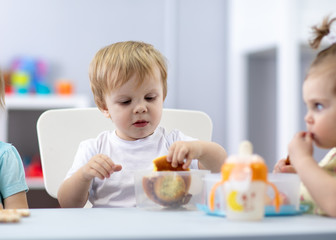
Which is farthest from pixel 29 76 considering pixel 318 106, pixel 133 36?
pixel 318 106

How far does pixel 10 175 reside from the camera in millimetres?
1224

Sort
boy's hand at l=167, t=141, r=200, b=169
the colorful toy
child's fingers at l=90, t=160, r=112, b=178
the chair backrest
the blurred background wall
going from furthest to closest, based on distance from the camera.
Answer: the blurred background wall < the colorful toy < the chair backrest < child's fingers at l=90, t=160, r=112, b=178 < boy's hand at l=167, t=141, r=200, b=169

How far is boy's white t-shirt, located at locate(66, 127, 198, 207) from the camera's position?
123 cm

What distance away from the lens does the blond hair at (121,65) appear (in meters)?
1.25

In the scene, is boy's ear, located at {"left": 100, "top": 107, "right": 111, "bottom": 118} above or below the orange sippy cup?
above

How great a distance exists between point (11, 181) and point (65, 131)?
0.75 ft

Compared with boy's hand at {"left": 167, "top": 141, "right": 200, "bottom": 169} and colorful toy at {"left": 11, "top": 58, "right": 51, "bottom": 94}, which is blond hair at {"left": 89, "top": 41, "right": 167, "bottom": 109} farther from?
colorful toy at {"left": 11, "top": 58, "right": 51, "bottom": 94}

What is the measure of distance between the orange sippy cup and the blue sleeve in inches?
25.9

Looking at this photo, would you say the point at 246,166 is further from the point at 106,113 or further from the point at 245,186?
the point at 106,113

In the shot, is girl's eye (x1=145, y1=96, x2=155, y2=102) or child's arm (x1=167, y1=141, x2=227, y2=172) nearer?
child's arm (x1=167, y1=141, x2=227, y2=172)

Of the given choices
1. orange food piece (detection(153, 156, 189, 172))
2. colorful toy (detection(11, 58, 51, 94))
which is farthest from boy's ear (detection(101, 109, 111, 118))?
colorful toy (detection(11, 58, 51, 94))

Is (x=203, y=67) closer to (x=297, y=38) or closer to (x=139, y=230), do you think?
(x=297, y=38)

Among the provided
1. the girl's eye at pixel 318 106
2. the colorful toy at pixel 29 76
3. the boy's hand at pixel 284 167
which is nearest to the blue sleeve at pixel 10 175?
the boy's hand at pixel 284 167

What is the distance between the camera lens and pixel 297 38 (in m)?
3.55
